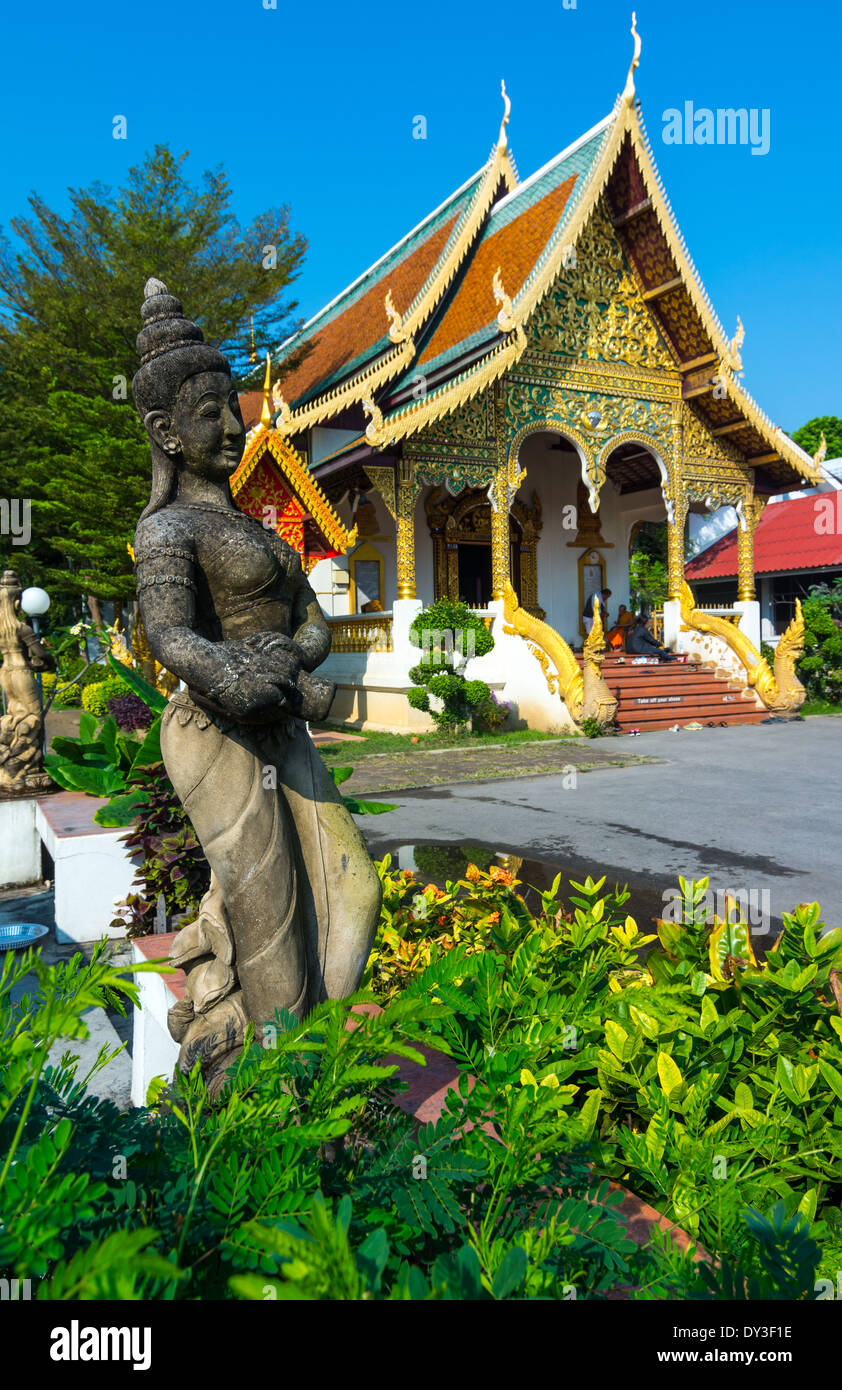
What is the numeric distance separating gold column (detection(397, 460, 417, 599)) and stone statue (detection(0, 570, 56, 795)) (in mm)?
7308

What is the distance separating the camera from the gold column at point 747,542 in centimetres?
1753

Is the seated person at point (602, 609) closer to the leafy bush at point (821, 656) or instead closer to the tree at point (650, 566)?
the leafy bush at point (821, 656)

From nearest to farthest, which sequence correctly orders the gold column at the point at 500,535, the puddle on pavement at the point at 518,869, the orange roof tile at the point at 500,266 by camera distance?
the puddle on pavement at the point at 518,869 < the gold column at the point at 500,535 < the orange roof tile at the point at 500,266

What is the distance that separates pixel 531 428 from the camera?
14789 mm

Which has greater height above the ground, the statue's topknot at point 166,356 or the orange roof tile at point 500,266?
the orange roof tile at point 500,266

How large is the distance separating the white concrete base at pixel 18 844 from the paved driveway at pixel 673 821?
2475mm

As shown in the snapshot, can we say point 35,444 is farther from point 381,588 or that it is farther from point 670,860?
point 670,860

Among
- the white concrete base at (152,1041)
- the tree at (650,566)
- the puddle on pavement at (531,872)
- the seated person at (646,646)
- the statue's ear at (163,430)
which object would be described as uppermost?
the tree at (650,566)

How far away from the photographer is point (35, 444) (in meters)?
22.5

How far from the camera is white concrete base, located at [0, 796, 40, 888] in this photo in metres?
5.85

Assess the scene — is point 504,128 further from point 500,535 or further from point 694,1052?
point 694,1052

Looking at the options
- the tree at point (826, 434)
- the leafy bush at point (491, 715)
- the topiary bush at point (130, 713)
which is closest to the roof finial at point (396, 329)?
the leafy bush at point (491, 715)

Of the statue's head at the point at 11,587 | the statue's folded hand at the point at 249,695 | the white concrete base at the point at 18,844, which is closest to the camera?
the statue's folded hand at the point at 249,695
